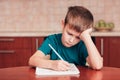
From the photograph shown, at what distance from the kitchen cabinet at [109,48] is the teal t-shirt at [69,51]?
4.79 feet

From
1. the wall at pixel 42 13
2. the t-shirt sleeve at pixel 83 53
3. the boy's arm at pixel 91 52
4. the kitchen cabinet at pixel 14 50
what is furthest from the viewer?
the wall at pixel 42 13

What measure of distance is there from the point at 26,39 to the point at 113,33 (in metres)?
1.10

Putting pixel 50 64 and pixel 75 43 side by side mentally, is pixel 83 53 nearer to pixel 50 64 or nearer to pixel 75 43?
pixel 75 43

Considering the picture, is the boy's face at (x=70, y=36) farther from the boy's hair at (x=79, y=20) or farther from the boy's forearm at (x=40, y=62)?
the boy's forearm at (x=40, y=62)

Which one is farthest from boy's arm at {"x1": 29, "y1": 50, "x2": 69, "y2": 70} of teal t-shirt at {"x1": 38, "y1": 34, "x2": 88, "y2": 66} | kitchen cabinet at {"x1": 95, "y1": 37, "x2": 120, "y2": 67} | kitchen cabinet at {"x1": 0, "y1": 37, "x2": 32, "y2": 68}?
kitchen cabinet at {"x1": 95, "y1": 37, "x2": 120, "y2": 67}

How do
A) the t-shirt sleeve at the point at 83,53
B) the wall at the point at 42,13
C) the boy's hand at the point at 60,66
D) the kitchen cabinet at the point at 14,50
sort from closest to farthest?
the boy's hand at the point at 60,66
the t-shirt sleeve at the point at 83,53
the kitchen cabinet at the point at 14,50
the wall at the point at 42,13

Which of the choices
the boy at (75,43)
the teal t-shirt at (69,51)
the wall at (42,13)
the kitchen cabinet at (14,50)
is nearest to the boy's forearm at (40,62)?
the boy at (75,43)

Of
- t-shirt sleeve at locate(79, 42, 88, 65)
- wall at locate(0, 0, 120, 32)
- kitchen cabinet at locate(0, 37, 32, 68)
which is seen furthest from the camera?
wall at locate(0, 0, 120, 32)

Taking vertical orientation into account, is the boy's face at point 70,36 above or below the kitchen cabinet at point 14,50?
above

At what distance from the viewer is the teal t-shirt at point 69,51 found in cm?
182

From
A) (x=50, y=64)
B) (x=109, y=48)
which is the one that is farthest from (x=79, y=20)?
(x=109, y=48)

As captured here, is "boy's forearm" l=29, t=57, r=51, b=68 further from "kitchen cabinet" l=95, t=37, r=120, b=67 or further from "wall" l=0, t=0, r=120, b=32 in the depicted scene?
"wall" l=0, t=0, r=120, b=32

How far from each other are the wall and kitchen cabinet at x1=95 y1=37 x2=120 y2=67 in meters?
0.49

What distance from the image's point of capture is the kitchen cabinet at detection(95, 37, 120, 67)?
326 cm
